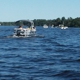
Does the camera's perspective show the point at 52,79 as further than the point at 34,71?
No

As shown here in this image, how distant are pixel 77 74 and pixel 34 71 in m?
2.88

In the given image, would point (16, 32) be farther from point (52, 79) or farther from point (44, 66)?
point (52, 79)

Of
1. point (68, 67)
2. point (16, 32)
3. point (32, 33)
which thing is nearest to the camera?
point (68, 67)

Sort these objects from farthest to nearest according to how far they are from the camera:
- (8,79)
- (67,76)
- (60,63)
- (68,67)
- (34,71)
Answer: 1. (60,63)
2. (68,67)
3. (34,71)
4. (67,76)
5. (8,79)

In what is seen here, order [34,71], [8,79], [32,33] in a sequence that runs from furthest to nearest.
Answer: [32,33], [34,71], [8,79]

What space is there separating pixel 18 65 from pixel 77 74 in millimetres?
5238

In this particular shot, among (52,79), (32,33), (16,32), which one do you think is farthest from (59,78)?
(32,33)

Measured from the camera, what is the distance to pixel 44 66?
79.0ft

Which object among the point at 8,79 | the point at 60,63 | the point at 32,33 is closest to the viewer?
the point at 8,79

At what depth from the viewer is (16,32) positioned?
62.4 metres

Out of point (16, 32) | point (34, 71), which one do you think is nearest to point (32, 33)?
point (16, 32)

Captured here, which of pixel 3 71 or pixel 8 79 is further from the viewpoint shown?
pixel 3 71

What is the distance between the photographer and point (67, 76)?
20.5 metres

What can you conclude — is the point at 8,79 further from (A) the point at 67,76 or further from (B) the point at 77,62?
(B) the point at 77,62
